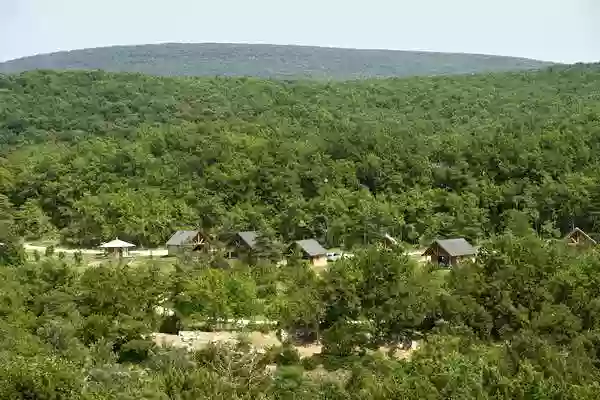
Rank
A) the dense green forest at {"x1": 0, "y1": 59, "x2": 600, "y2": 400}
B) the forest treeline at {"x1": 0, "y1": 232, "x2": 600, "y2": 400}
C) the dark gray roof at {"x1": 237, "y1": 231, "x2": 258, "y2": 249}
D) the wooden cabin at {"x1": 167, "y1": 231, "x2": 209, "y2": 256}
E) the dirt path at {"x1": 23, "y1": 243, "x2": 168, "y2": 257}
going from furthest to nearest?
1. the dirt path at {"x1": 23, "y1": 243, "x2": 168, "y2": 257}
2. the wooden cabin at {"x1": 167, "y1": 231, "x2": 209, "y2": 256}
3. the dark gray roof at {"x1": 237, "y1": 231, "x2": 258, "y2": 249}
4. the dense green forest at {"x1": 0, "y1": 59, "x2": 600, "y2": 400}
5. the forest treeline at {"x1": 0, "y1": 232, "x2": 600, "y2": 400}

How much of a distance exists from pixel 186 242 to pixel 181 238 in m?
0.62

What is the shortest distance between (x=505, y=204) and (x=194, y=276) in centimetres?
1958

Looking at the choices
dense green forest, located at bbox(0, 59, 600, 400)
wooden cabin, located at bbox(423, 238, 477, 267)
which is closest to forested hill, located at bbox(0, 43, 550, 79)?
dense green forest, located at bbox(0, 59, 600, 400)

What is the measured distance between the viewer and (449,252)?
3075cm

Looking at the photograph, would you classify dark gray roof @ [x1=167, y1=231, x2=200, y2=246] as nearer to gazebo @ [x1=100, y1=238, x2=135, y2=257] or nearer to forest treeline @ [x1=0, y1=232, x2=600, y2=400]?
gazebo @ [x1=100, y1=238, x2=135, y2=257]

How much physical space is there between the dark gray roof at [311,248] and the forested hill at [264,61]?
269 ft

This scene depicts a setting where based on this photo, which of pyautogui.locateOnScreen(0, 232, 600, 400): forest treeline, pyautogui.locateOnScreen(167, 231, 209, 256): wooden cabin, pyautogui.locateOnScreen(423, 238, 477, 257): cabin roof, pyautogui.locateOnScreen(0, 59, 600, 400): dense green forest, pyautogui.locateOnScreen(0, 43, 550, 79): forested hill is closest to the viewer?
pyautogui.locateOnScreen(0, 232, 600, 400): forest treeline

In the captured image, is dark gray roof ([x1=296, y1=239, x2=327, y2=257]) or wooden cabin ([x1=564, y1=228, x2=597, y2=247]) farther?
wooden cabin ([x1=564, y1=228, x2=597, y2=247])

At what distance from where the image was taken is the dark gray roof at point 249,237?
1286 inches

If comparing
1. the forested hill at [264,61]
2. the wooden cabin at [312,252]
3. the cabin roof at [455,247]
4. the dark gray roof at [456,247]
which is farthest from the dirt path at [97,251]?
the forested hill at [264,61]

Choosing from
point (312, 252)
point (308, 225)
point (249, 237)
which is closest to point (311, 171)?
point (308, 225)

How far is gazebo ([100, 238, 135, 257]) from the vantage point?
3388 cm

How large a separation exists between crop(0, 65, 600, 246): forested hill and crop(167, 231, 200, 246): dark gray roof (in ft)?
7.20

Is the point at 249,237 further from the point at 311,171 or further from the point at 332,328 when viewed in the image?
the point at 332,328
